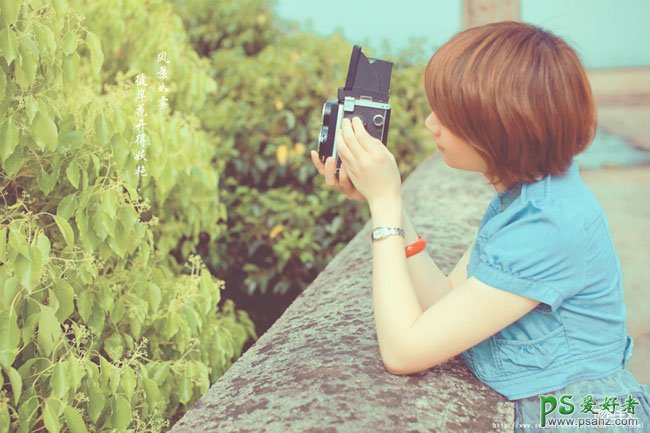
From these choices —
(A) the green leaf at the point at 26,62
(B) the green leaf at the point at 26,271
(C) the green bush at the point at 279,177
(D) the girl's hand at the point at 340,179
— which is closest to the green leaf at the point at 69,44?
(A) the green leaf at the point at 26,62

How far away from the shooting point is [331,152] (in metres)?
1.92

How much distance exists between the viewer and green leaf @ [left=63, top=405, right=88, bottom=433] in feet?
6.35

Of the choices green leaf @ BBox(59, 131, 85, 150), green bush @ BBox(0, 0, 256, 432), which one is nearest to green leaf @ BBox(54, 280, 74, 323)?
green bush @ BBox(0, 0, 256, 432)

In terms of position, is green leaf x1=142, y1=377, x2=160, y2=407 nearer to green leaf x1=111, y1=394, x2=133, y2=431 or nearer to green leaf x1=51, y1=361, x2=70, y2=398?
green leaf x1=111, y1=394, x2=133, y2=431

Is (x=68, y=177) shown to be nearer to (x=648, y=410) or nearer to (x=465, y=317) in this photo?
(x=465, y=317)

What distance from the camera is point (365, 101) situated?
6.20ft

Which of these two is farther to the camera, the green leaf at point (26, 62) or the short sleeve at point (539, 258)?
the green leaf at point (26, 62)

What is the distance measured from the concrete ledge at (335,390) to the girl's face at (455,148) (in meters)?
0.45

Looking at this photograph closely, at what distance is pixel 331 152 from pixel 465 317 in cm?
49

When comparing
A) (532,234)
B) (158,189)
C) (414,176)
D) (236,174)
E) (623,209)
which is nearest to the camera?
(532,234)

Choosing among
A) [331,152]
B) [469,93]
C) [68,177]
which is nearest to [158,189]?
[68,177]

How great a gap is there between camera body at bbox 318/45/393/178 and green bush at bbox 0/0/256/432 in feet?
2.04

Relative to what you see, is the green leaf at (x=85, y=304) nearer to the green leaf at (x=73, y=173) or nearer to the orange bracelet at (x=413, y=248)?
the green leaf at (x=73, y=173)

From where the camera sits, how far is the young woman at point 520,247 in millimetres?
1640
